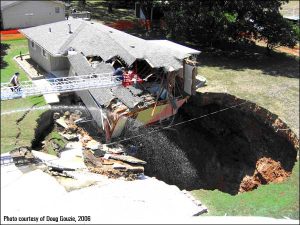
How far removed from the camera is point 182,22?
144 feet

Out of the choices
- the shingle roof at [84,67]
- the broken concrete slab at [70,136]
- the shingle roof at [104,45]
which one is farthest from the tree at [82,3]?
the broken concrete slab at [70,136]

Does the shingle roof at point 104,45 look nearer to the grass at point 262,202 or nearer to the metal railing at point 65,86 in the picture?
the metal railing at point 65,86

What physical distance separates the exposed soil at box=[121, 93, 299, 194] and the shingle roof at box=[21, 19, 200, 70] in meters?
5.28

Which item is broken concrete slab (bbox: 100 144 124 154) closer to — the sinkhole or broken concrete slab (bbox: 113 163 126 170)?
the sinkhole

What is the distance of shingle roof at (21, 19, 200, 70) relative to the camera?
31094 mm

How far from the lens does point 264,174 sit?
2970cm

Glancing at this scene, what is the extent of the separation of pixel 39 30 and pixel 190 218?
24.8m

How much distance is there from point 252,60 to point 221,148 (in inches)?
550

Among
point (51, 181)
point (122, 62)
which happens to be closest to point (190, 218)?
point (51, 181)

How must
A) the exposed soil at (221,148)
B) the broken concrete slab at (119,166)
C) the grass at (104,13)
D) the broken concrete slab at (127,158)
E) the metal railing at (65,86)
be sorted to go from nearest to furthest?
the broken concrete slab at (119,166), the metal railing at (65,86), the broken concrete slab at (127,158), the exposed soil at (221,148), the grass at (104,13)

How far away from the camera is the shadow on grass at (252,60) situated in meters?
42.4

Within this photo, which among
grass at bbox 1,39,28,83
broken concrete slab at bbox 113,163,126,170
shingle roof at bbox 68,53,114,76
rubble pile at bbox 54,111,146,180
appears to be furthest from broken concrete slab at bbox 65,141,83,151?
grass at bbox 1,39,28,83

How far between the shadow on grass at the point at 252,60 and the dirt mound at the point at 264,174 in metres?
13.6

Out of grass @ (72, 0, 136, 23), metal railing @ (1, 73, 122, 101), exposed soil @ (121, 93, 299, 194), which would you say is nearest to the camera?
metal railing @ (1, 73, 122, 101)
